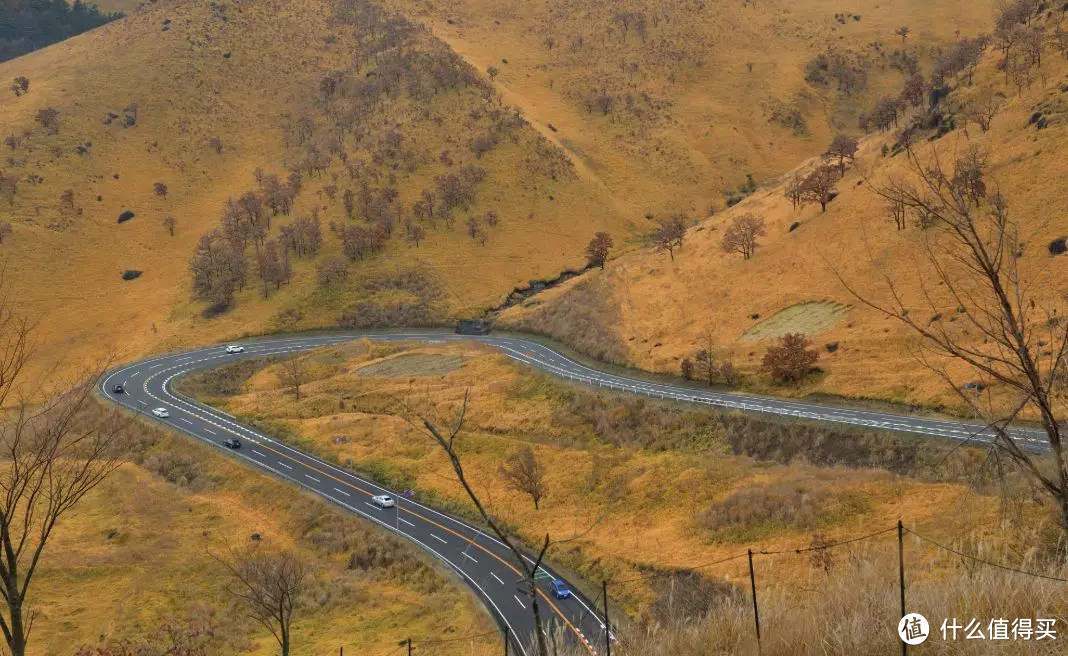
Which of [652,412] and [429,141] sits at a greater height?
[429,141]

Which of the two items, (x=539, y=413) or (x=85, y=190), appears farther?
(x=85, y=190)

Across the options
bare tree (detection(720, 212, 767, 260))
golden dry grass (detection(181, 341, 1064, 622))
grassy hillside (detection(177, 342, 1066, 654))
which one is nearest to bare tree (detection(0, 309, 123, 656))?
grassy hillside (detection(177, 342, 1066, 654))

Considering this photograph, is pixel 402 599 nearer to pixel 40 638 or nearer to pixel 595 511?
pixel 595 511

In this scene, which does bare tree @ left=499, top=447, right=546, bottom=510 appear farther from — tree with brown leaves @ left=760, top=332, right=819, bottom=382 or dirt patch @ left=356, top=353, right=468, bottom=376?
dirt patch @ left=356, top=353, right=468, bottom=376

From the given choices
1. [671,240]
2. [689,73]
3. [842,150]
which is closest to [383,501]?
[671,240]

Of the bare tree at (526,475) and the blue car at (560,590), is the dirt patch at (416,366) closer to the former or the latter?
the bare tree at (526,475)

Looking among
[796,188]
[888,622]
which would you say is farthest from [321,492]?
[796,188]
